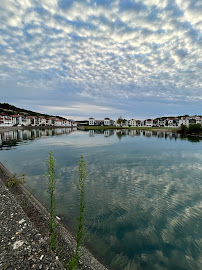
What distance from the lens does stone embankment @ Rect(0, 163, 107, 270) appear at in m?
5.09

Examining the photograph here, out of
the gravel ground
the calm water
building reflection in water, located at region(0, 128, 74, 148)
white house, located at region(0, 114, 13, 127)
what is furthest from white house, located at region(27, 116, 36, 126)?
the gravel ground

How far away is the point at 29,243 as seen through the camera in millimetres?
5926

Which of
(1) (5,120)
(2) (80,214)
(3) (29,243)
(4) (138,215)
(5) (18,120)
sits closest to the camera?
(2) (80,214)

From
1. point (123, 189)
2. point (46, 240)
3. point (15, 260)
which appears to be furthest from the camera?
point (123, 189)

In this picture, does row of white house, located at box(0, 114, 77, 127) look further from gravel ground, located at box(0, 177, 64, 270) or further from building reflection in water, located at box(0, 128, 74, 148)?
gravel ground, located at box(0, 177, 64, 270)

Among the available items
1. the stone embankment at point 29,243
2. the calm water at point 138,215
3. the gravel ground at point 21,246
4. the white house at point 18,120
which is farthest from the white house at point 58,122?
the gravel ground at point 21,246

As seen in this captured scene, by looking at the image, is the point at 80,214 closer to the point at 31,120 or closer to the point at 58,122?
the point at 31,120

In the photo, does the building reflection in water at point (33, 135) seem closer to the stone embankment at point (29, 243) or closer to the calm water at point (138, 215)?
the calm water at point (138, 215)

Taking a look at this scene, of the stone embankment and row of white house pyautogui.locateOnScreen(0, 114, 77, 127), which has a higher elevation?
row of white house pyautogui.locateOnScreen(0, 114, 77, 127)

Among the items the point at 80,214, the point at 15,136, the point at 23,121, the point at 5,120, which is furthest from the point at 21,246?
the point at 23,121

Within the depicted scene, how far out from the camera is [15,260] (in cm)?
512

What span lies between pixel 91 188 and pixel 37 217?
270 inches

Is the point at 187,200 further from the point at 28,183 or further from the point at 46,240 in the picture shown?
the point at 28,183

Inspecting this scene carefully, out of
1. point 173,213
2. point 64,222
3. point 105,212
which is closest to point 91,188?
point 105,212
